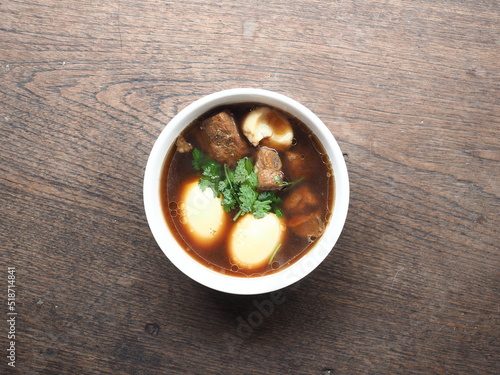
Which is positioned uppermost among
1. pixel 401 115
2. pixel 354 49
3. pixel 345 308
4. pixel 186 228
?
pixel 354 49

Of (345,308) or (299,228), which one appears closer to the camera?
(299,228)

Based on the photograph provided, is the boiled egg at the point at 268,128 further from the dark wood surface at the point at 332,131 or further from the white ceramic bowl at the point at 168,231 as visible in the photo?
the dark wood surface at the point at 332,131

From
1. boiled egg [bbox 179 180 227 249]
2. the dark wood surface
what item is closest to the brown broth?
boiled egg [bbox 179 180 227 249]

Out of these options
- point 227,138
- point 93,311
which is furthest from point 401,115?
point 93,311

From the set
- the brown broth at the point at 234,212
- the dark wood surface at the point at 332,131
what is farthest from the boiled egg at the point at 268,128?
the dark wood surface at the point at 332,131

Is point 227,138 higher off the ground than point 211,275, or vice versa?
point 227,138

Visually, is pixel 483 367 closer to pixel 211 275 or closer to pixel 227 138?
pixel 211 275
